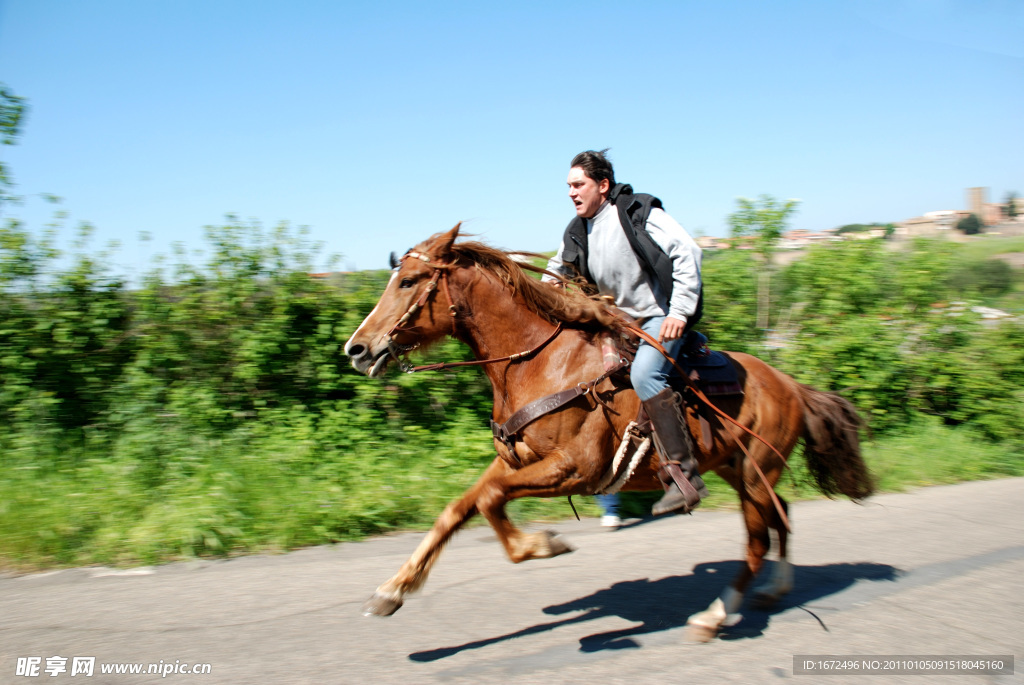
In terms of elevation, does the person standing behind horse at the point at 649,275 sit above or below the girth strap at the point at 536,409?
above

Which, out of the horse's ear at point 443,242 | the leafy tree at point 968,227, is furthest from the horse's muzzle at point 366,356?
the leafy tree at point 968,227

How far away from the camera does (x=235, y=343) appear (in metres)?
7.33

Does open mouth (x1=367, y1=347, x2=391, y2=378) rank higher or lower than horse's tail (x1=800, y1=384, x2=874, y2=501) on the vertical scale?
higher

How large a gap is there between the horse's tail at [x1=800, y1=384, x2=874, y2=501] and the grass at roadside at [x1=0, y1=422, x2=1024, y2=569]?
81 centimetres

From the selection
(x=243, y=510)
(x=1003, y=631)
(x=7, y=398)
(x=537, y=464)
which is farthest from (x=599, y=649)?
(x=7, y=398)

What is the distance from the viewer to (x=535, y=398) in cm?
413

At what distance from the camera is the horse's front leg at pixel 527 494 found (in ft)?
12.6

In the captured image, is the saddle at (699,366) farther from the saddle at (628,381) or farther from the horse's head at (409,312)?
the horse's head at (409,312)

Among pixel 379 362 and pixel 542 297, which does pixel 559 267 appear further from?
pixel 379 362

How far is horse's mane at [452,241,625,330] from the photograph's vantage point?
14.1 feet

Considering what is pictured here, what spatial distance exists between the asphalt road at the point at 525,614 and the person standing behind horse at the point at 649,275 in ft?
2.81

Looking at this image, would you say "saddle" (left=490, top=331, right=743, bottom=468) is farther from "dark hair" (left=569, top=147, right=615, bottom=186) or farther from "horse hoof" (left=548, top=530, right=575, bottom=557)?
"dark hair" (left=569, top=147, right=615, bottom=186)

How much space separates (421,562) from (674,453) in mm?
1495

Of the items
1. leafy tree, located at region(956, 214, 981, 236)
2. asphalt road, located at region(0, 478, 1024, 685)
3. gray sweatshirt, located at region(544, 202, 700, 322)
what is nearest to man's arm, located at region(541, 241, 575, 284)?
gray sweatshirt, located at region(544, 202, 700, 322)
